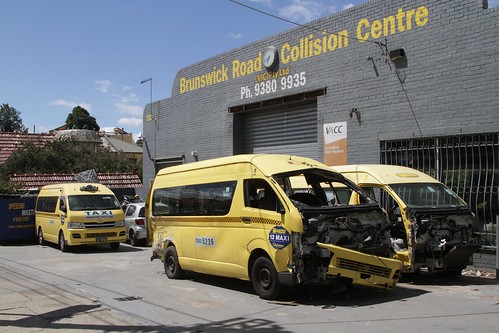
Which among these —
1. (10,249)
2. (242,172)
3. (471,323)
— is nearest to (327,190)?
(242,172)

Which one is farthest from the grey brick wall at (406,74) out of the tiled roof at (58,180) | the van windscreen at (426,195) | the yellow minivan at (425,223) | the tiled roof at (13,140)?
the tiled roof at (13,140)

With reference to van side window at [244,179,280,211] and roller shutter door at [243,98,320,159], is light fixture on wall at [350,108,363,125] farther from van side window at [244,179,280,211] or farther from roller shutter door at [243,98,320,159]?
van side window at [244,179,280,211]

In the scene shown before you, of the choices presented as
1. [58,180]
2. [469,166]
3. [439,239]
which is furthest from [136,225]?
[439,239]

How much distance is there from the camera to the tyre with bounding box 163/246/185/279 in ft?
35.6

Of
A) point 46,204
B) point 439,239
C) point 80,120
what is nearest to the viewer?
point 439,239

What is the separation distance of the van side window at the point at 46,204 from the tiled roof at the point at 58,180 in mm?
7032

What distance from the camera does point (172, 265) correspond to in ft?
36.3

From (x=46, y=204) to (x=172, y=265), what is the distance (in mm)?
9388

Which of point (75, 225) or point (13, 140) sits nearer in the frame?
point (75, 225)

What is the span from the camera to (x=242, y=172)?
29.8 feet

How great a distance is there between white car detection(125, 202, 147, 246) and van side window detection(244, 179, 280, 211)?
1013cm

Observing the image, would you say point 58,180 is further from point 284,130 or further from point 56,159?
point 284,130

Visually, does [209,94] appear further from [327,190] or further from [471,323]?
[471,323]

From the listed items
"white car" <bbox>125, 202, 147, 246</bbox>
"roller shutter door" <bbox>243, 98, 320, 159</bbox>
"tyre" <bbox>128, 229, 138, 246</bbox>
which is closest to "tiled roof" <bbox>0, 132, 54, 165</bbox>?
"white car" <bbox>125, 202, 147, 246</bbox>
